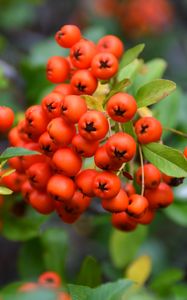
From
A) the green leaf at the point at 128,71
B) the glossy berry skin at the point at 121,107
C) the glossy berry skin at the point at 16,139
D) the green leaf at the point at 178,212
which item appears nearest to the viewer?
the glossy berry skin at the point at 121,107

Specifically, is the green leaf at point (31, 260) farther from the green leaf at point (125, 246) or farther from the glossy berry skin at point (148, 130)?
the glossy berry skin at point (148, 130)

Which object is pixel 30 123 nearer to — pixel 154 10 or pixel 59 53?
pixel 59 53

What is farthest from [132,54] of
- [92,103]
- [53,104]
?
[53,104]

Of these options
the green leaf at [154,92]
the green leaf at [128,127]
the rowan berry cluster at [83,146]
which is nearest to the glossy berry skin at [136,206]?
the rowan berry cluster at [83,146]

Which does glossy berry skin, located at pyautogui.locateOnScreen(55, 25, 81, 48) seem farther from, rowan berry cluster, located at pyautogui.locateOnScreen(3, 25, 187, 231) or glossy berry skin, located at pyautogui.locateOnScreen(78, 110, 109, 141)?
glossy berry skin, located at pyautogui.locateOnScreen(78, 110, 109, 141)

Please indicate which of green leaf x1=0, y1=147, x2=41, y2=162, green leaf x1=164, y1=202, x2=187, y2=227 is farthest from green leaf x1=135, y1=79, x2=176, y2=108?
green leaf x1=164, y1=202, x2=187, y2=227

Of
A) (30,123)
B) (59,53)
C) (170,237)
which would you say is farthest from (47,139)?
(170,237)
